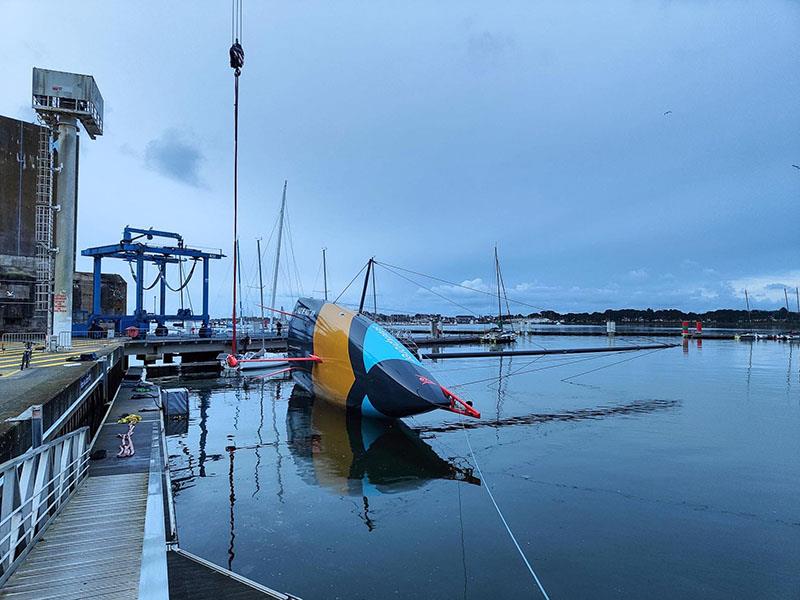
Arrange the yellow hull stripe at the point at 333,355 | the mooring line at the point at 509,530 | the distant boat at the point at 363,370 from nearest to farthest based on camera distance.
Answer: the mooring line at the point at 509,530
the distant boat at the point at 363,370
the yellow hull stripe at the point at 333,355

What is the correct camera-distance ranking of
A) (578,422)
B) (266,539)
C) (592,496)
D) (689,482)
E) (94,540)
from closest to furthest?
(94,540), (266,539), (592,496), (689,482), (578,422)

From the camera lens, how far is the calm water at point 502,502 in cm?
595

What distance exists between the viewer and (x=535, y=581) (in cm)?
579

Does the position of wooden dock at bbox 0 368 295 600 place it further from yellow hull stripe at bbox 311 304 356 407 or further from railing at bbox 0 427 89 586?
yellow hull stripe at bbox 311 304 356 407

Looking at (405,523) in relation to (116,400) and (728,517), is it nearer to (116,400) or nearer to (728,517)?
(728,517)

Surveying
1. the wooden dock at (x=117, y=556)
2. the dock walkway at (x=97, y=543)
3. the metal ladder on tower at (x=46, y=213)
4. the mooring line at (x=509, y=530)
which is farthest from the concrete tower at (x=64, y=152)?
the mooring line at (x=509, y=530)

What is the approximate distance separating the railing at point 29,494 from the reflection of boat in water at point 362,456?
4.49 m

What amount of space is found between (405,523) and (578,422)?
9.64 meters

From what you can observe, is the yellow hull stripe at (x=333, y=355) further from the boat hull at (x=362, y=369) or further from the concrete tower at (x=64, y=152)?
the concrete tower at (x=64, y=152)

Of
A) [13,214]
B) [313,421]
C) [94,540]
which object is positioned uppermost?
[13,214]

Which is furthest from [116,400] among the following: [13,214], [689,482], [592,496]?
[13,214]

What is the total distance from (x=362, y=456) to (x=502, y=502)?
14.1ft

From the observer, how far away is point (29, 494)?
518 cm

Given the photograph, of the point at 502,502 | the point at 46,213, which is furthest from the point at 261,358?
the point at 502,502
